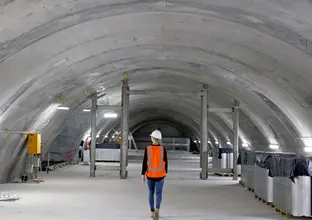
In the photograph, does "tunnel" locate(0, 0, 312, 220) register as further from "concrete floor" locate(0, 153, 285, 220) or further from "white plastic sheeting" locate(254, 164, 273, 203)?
"white plastic sheeting" locate(254, 164, 273, 203)

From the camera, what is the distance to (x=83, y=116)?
27.4 meters

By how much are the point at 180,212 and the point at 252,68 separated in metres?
4.62

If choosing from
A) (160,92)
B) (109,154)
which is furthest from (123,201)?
(109,154)

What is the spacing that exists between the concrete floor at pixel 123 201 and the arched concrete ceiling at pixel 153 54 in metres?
2.25

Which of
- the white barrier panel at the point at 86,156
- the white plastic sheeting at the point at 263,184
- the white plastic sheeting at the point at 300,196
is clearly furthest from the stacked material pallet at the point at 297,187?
the white barrier panel at the point at 86,156

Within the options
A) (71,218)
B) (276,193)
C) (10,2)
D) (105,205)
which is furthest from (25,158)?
(10,2)

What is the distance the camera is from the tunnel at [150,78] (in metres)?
9.52

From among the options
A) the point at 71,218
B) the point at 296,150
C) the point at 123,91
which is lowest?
the point at 71,218

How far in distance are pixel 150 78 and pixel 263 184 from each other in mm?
8432

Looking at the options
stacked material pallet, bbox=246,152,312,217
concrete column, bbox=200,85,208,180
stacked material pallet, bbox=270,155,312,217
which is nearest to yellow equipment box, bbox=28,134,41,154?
concrete column, bbox=200,85,208,180

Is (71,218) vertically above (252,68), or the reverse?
(252,68)

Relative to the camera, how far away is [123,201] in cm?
1304

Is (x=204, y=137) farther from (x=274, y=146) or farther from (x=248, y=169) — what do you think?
(x=248, y=169)

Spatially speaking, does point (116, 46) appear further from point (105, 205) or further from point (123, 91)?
point (123, 91)
